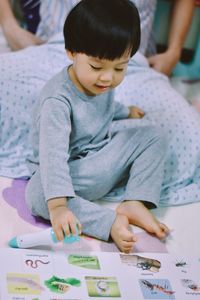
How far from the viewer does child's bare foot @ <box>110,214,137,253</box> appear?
3.07 feet

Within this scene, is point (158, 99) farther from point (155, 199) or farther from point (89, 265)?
point (89, 265)

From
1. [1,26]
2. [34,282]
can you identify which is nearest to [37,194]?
[34,282]

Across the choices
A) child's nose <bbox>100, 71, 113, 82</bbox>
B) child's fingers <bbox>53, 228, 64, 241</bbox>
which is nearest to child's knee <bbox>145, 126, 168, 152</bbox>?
child's nose <bbox>100, 71, 113, 82</bbox>

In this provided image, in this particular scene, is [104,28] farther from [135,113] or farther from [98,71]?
[135,113]

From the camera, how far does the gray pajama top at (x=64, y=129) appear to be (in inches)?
36.9

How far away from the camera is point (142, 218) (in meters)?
1.02

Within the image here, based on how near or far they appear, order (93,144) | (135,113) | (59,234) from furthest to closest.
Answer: (135,113), (93,144), (59,234)

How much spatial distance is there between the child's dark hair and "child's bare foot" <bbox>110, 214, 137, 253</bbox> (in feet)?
1.05

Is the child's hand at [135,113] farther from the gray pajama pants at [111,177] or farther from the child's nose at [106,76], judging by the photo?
the child's nose at [106,76]

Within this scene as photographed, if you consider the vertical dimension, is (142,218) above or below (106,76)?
below

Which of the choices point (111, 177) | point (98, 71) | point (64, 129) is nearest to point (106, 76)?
point (98, 71)

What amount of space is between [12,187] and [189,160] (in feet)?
1.40

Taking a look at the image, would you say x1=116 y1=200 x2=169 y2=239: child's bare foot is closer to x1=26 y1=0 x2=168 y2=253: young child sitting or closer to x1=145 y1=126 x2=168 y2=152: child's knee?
x1=26 y1=0 x2=168 y2=253: young child sitting

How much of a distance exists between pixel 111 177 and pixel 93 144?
0.28ft
